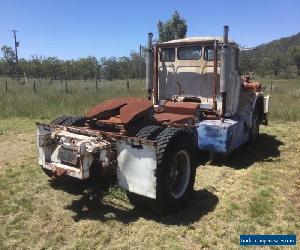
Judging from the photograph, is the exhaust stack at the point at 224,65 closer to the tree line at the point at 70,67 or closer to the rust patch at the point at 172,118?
the rust patch at the point at 172,118

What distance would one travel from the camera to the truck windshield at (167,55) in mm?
8258

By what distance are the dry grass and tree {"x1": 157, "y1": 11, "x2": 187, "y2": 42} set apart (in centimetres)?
3589

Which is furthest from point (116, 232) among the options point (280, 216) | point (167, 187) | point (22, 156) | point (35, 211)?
point (22, 156)

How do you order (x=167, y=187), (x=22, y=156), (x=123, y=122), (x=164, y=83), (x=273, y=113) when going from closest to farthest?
(x=167, y=187)
(x=123, y=122)
(x=22, y=156)
(x=164, y=83)
(x=273, y=113)

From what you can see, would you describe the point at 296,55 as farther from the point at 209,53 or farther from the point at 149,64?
the point at 209,53

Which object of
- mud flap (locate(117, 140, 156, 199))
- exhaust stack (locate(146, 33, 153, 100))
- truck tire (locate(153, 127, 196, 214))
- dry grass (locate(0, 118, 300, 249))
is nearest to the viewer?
dry grass (locate(0, 118, 300, 249))

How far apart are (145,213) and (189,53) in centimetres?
411

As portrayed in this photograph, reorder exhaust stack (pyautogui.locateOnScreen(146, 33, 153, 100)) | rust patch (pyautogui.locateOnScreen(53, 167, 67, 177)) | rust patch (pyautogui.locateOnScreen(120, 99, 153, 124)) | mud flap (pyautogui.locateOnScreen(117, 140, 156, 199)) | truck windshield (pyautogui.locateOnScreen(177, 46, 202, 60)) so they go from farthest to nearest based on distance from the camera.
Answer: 1. exhaust stack (pyautogui.locateOnScreen(146, 33, 153, 100))
2. truck windshield (pyautogui.locateOnScreen(177, 46, 202, 60))
3. rust patch (pyautogui.locateOnScreen(120, 99, 153, 124))
4. rust patch (pyautogui.locateOnScreen(53, 167, 67, 177))
5. mud flap (pyautogui.locateOnScreen(117, 140, 156, 199))

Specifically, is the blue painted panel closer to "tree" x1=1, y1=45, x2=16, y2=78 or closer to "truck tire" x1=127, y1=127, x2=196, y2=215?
"truck tire" x1=127, y1=127, x2=196, y2=215

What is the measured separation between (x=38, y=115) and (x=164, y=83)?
6549 millimetres

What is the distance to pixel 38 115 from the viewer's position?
13469mm

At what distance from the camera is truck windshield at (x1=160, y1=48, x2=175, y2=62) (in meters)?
8.26

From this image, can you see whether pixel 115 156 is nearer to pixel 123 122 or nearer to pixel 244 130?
pixel 123 122

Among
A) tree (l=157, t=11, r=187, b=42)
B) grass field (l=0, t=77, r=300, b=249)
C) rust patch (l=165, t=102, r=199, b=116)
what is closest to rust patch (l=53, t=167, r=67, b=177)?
A: grass field (l=0, t=77, r=300, b=249)
